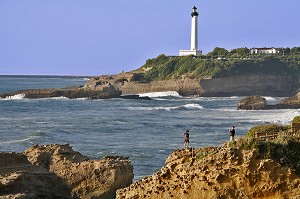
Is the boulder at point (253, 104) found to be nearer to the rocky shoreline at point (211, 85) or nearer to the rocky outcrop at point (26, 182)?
the rocky shoreline at point (211, 85)

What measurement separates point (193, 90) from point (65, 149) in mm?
103174

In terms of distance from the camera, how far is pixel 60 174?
22.3 metres

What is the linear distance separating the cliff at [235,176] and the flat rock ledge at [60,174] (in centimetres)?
298

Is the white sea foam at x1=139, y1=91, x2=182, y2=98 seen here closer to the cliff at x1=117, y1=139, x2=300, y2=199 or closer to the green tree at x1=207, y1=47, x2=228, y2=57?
the green tree at x1=207, y1=47, x2=228, y2=57

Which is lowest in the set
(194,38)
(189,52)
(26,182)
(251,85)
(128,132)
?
(128,132)

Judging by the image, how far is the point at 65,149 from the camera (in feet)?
78.8

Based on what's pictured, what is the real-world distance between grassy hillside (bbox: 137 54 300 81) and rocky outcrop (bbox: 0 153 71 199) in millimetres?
112719

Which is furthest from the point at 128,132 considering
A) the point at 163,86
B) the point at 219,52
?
the point at 219,52

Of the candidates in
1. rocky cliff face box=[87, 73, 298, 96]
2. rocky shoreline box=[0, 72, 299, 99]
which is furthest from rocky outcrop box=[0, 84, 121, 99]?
rocky cliff face box=[87, 73, 298, 96]

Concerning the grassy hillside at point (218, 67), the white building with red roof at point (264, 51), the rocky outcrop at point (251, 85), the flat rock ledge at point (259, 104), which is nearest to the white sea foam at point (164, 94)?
the rocky outcrop at point (251, 85)

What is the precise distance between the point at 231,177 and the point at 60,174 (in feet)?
28.5

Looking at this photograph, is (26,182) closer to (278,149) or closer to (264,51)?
(278,149)

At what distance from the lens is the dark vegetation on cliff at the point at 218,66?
445 feet

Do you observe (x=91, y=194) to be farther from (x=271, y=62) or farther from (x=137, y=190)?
(x=271, y=62)
